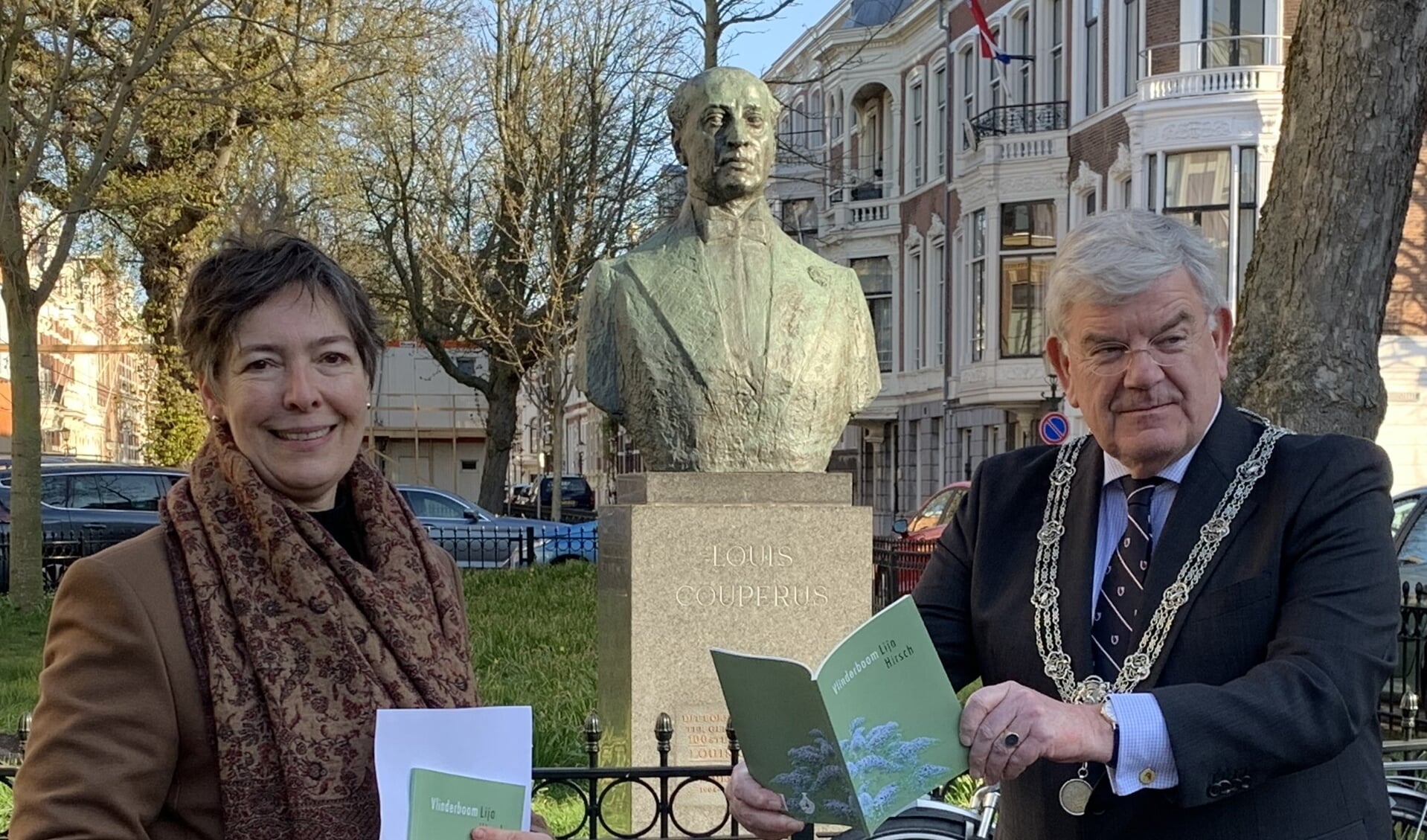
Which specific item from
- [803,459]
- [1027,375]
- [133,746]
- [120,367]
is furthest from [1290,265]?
[120,367]

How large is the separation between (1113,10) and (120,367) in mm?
42127

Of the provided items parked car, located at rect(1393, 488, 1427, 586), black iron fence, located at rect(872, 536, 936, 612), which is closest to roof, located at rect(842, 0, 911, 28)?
black iron fence, located at rect(872, 536, 936, 612)

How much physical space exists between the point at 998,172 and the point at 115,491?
18081 mm

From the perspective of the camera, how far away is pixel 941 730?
6.99 feet

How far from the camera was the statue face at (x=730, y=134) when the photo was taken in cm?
622

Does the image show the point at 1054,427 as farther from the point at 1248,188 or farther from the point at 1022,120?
the point at 1022,120

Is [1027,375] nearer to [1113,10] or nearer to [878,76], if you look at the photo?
[1113,10]

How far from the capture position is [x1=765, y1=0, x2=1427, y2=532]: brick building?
2427cm

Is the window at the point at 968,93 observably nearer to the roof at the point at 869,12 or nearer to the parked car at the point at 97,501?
the roof at the point at 869,12

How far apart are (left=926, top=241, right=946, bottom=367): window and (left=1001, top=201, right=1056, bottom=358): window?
4306 mm

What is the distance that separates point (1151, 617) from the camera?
235cm

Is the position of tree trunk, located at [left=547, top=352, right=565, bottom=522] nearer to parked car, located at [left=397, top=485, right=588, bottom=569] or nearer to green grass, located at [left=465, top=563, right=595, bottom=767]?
parked car, located at [left=397, top=485, right=588, bottom=569]

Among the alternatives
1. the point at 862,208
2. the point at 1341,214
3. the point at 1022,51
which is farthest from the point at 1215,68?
the point at 1341,214

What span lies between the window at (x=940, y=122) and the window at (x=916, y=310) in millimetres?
2459
